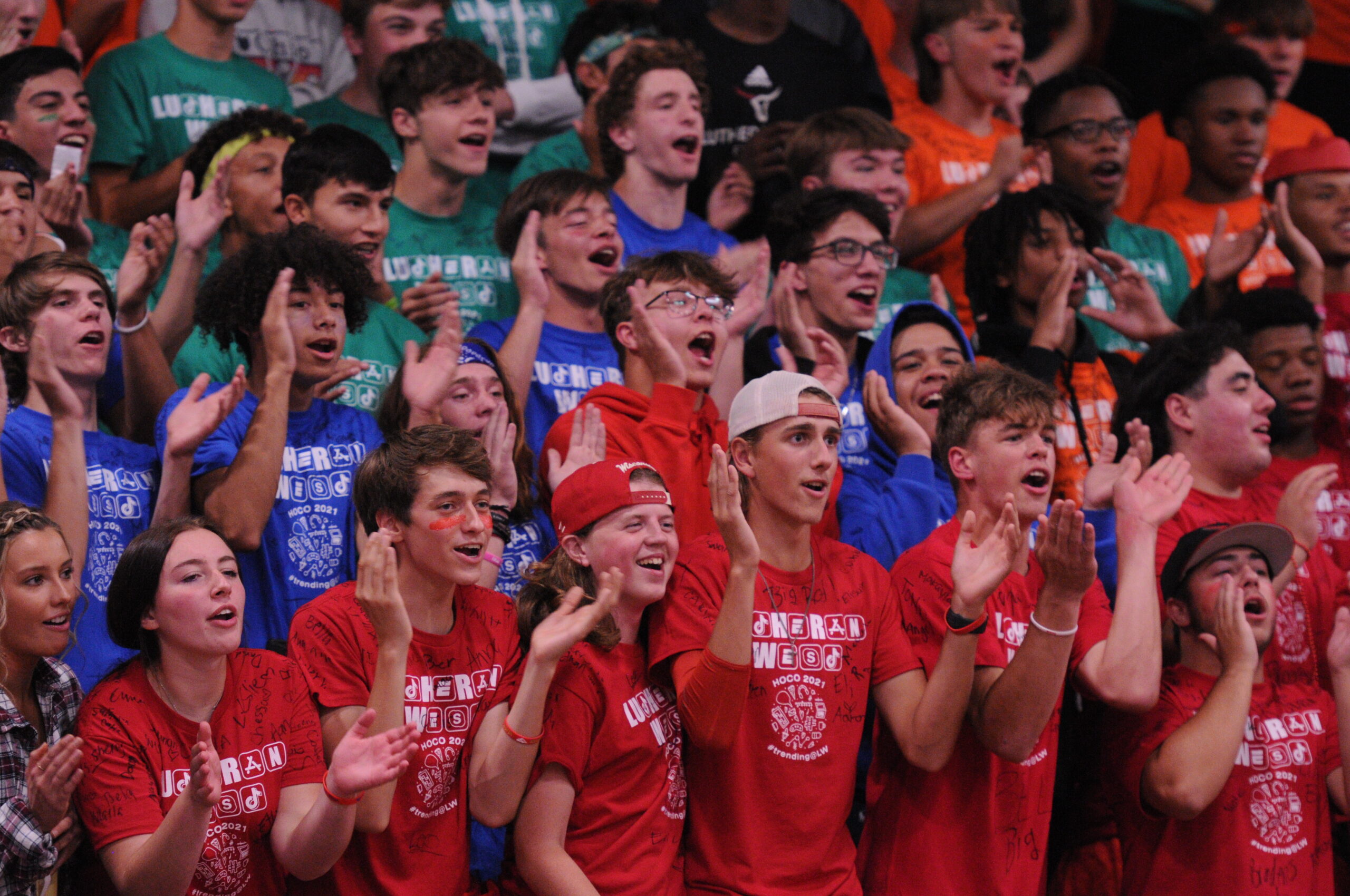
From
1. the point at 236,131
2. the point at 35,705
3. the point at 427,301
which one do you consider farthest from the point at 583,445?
the point at 236,131

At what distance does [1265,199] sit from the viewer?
709 centimetres

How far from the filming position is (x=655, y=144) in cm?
589

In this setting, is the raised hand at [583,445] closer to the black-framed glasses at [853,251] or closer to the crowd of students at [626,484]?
the crowd of students at [626,484]

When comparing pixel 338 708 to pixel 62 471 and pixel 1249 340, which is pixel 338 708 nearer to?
pixel 62 471

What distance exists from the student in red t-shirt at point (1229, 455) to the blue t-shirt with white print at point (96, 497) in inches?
120

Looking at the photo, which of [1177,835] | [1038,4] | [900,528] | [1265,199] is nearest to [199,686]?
[900,528]

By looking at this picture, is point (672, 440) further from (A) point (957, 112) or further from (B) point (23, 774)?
(A) point (957, 112)

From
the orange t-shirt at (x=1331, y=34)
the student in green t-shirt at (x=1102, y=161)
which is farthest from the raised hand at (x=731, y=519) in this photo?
the orange t-shirt at (x=1331, y=34)

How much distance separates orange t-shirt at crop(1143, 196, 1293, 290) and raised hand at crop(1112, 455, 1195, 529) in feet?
10.3

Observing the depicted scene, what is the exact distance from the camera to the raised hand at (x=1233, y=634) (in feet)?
13.2

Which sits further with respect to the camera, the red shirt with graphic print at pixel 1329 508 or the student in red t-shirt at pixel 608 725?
the red shirt with graphic print at pixel 1329 508

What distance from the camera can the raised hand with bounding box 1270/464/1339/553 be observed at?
4766mm

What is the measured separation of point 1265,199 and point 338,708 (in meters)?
5.48
